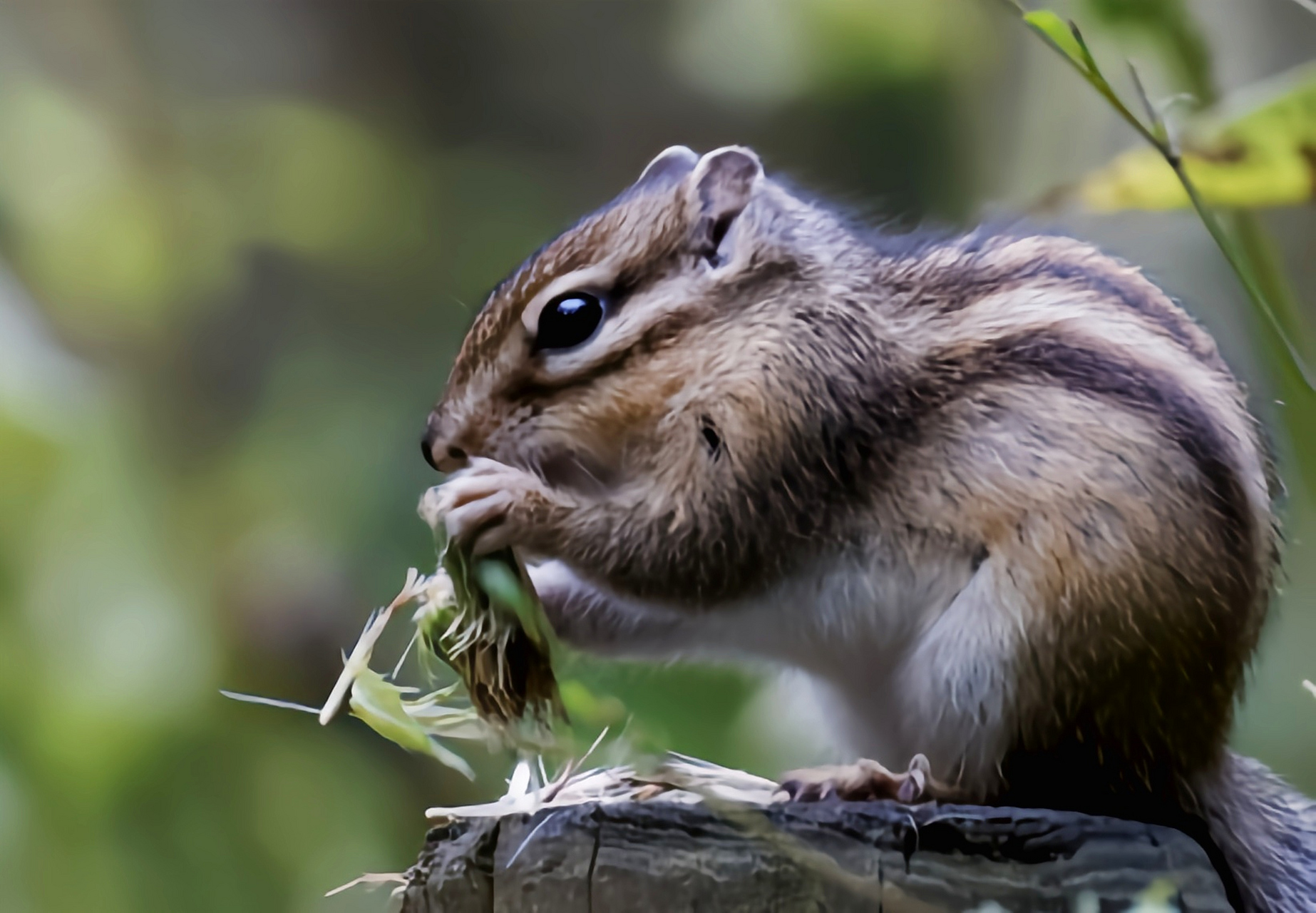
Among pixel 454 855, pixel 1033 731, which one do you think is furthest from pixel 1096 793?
pixel 454 855

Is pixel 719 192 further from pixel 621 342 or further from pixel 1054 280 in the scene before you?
pixel 1054 280

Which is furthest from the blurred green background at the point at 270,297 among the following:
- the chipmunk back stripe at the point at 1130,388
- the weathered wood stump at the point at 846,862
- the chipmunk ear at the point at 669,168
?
the weathered wood stump at the point at 846,862

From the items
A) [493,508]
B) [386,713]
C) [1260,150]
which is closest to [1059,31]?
[1260,150]

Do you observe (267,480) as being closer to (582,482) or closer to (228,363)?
(228,363)

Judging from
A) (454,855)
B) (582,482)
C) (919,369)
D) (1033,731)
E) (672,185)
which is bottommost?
(454,855)

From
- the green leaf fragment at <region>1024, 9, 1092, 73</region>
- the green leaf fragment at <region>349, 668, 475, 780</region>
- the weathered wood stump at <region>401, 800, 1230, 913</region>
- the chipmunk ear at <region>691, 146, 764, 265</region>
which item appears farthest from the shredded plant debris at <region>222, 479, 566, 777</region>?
the green leaf fragment at <region>1024, 9, 1092, 73</region>

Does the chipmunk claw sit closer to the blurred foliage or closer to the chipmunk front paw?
the chipmunk front paw
